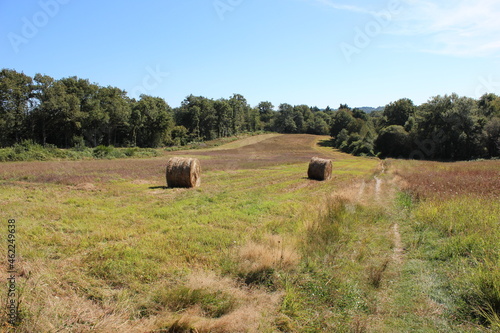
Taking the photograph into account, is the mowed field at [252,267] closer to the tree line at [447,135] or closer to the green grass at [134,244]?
the green grass at [134,244]

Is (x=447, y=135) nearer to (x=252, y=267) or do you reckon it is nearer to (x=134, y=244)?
(x=252, y=267)

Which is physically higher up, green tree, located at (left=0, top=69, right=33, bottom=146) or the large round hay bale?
green tree, located at (left=0, top=69, right=33, bottom=146)

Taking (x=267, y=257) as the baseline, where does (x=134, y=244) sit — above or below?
above

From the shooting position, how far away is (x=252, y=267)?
627 centimetres

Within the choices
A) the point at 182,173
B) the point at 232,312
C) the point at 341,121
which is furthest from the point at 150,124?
the point at 232,312

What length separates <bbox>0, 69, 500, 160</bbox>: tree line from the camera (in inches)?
2047

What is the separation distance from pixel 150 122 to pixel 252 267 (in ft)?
254

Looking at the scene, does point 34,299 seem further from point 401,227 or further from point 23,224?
point 401,227

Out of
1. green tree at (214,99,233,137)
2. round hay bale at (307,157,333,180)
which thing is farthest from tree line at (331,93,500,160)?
green tree at (214,99,233,137)

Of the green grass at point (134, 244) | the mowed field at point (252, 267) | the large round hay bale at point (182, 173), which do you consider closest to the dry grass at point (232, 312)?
the mowed field at point (252, 267)

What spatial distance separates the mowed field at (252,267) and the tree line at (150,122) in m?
44.9

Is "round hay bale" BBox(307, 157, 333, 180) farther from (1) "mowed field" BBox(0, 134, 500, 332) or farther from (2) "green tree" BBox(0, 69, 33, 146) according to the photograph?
(2) "green tree" BBox(0, 69, 33, 146)

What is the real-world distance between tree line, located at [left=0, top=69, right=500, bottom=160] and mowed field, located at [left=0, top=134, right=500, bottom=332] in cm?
4487

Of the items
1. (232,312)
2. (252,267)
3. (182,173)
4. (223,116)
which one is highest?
(223,116)
